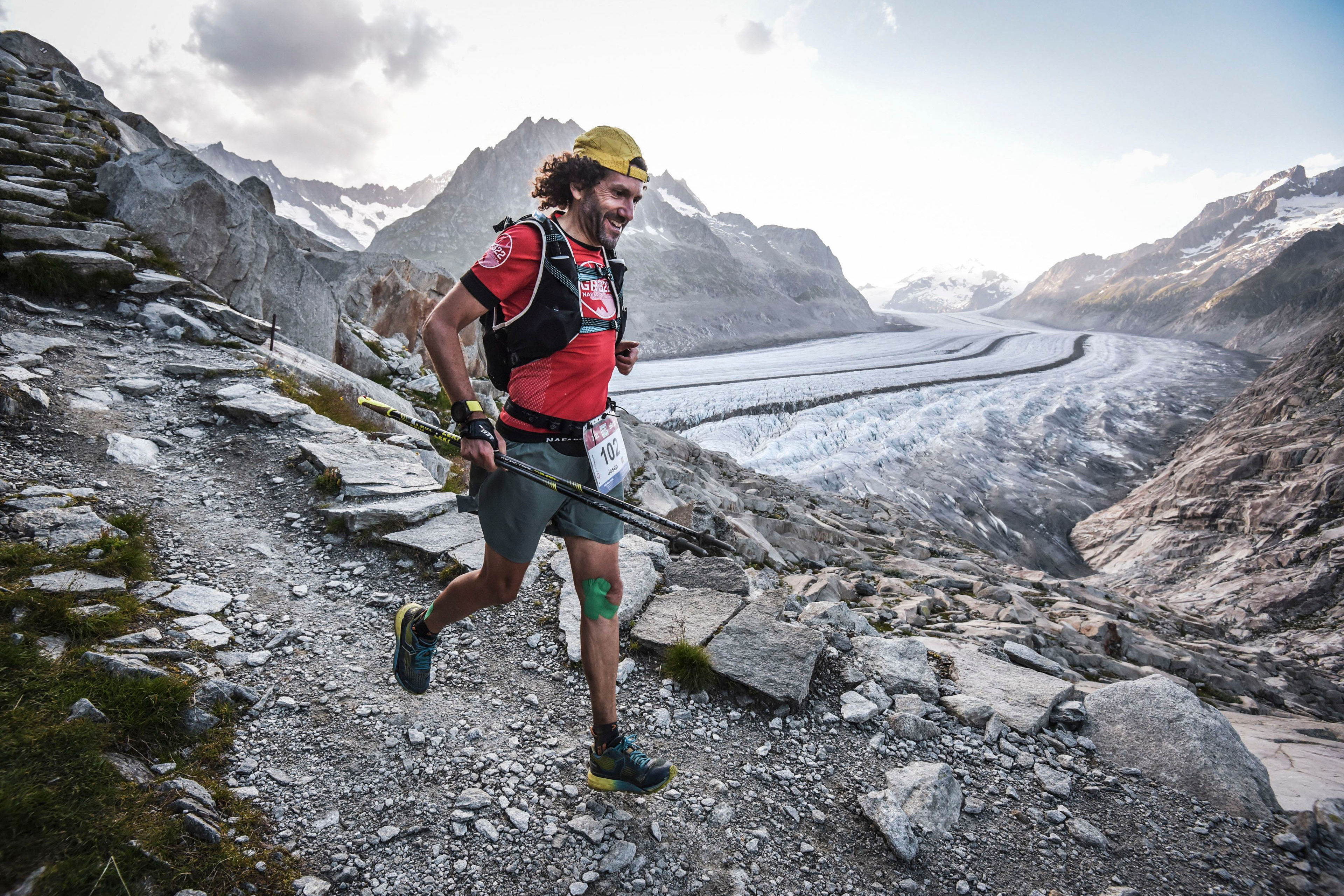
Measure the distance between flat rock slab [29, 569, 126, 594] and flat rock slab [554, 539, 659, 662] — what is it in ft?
8.76

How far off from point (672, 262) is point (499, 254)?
4802 inches

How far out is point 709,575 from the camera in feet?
16.6

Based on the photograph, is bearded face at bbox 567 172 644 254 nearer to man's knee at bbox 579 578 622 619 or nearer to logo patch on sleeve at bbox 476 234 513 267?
logo patch on sleeve at bbox 476 234 513 267

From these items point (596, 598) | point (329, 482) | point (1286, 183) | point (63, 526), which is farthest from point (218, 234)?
point (1286, 183)

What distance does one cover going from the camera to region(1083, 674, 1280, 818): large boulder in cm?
314

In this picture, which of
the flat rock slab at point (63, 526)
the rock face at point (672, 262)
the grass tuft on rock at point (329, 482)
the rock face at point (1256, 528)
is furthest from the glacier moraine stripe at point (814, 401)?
the rock face at point (672, 262)

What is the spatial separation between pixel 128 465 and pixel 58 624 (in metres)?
3.02

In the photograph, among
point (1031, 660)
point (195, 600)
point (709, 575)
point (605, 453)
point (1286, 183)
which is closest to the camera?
point (605, 453)

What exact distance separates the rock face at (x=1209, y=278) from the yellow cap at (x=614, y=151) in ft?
317

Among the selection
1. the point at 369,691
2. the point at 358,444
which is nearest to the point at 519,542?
the point at 369,691

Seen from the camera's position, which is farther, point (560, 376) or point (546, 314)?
point (560, 376)

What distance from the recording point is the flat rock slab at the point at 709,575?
4953mm

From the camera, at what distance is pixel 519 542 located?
107 inches

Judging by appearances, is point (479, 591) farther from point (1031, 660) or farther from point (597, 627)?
point (1031, 660)
